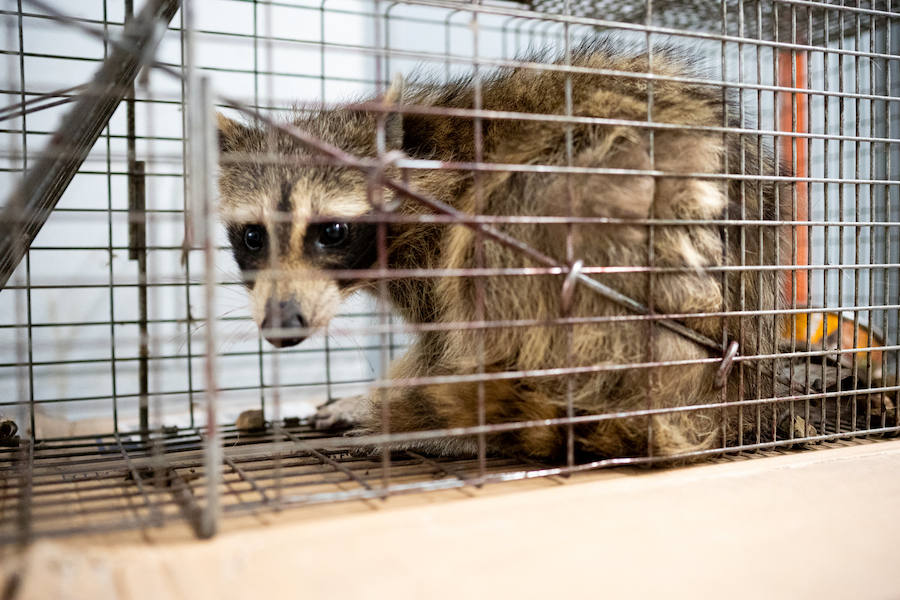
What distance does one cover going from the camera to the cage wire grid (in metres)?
1.51

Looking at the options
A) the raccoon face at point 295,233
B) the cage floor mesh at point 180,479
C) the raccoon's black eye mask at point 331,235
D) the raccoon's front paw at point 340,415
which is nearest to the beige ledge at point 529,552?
the cage floor mesh at point 180,479

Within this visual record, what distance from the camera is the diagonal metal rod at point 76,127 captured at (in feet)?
5.23

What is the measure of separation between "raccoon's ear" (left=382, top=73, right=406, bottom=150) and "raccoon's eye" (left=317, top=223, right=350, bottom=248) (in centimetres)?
33

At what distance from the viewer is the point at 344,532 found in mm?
1360

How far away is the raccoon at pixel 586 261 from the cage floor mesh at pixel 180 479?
0.53 ft

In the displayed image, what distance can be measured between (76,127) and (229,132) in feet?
2.94

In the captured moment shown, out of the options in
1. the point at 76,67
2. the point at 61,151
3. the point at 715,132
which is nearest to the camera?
the point at 61,151

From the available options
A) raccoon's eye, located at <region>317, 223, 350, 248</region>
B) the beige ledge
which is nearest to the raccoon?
raccoon's eye, located at <region>317, 223, 350, 248</region>

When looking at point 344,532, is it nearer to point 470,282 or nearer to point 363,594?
point 363,594

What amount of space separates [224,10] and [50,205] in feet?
7.12

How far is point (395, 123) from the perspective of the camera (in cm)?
234

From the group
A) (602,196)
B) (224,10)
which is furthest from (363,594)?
(224,10)

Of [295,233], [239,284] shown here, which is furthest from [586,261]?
[239,284]

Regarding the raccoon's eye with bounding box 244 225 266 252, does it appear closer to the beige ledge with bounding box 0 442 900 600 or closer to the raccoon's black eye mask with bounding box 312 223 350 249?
the raccoon's black eye mask with bounding box 312 223 350 249
